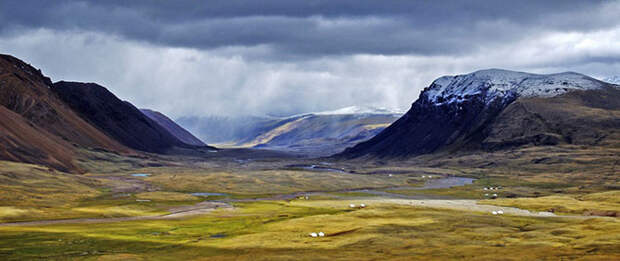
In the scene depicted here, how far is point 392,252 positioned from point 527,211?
3370 inches

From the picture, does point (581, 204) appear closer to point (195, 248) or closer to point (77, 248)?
point (195, 248)

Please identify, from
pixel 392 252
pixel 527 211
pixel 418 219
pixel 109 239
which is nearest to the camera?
pixel 392 252

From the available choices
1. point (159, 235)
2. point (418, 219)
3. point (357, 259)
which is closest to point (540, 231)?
point (418, 219)

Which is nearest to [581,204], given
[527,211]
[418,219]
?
[527,211]

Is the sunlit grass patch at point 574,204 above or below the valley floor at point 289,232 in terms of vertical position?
below

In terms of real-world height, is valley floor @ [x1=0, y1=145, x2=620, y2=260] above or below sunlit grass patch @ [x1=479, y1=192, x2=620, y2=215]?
above

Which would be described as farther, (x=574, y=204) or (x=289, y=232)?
(x=574, y=204)

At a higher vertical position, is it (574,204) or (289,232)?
(289,232)

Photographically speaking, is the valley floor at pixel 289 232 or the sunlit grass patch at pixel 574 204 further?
the sunlit grass patch at pixel 574 204

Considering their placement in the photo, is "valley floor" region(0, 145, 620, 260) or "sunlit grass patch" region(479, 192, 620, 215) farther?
"sunlit grass patch" region(479, 192, 620, 215)

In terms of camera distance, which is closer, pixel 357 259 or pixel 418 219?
pixel 357 259

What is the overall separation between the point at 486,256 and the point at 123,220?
86603 mm

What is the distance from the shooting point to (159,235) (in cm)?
10794

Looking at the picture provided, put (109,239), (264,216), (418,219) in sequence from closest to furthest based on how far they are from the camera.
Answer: (109,239) → (418,219) → (264,216)
